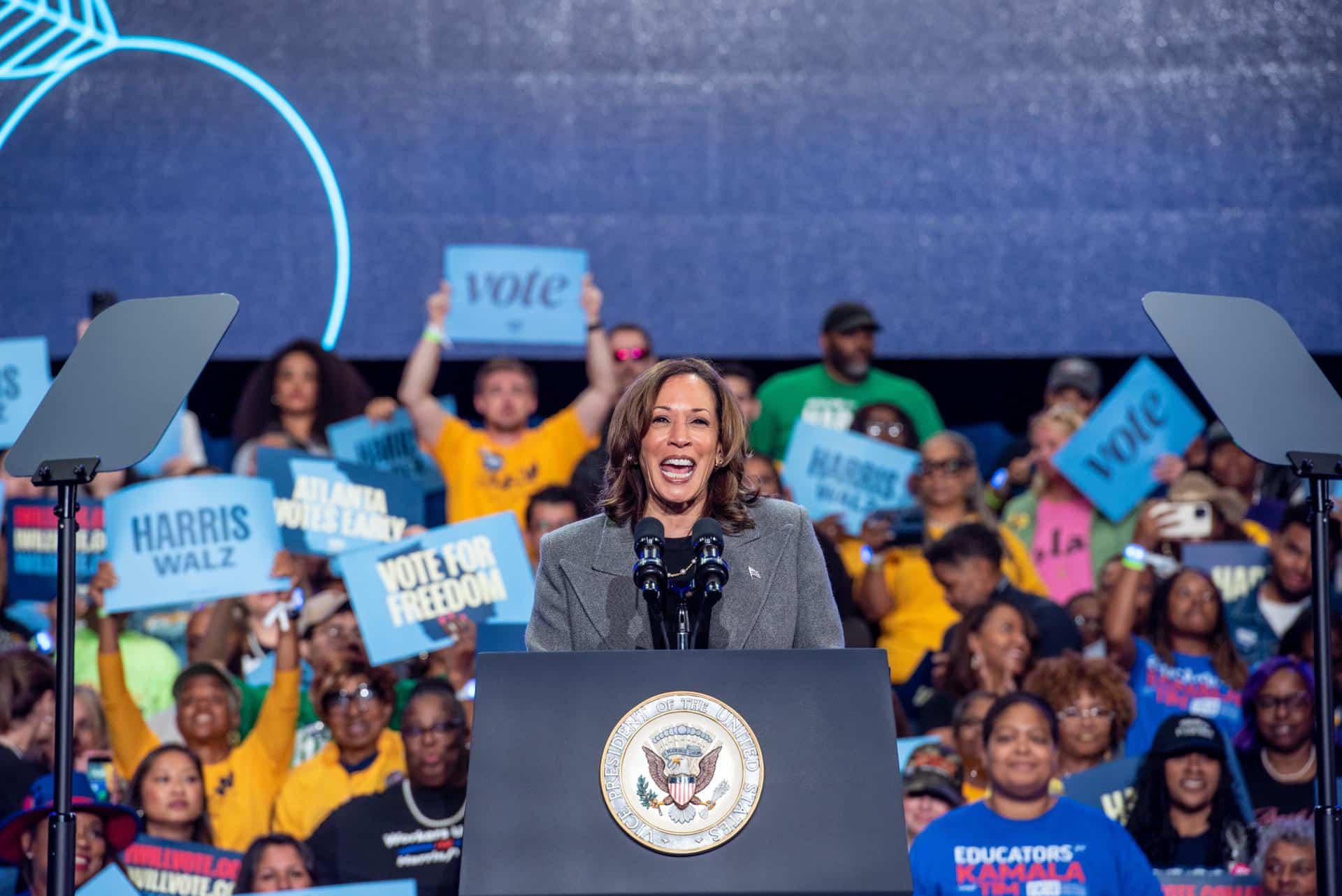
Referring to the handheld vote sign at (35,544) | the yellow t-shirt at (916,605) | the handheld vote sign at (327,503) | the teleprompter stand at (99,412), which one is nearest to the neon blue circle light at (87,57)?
the handheld vote sign at (327,503)

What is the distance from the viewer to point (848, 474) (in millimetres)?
5402

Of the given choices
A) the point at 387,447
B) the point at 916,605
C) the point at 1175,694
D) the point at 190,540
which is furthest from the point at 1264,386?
the point at 387,447

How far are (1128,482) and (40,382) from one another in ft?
12.5

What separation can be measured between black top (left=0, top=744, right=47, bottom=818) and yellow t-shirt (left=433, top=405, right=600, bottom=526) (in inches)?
62.1

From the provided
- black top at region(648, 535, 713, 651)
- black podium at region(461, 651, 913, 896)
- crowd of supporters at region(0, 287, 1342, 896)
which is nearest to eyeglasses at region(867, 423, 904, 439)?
crowd of supporters at region(0, 287, 1342, 896)

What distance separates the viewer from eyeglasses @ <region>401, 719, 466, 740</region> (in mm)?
4617

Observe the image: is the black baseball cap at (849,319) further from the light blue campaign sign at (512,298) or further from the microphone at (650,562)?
the microphone at (650,562)

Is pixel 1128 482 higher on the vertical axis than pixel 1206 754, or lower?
higher

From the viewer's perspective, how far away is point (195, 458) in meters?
5.82

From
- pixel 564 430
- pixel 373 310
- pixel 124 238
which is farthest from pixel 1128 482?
pixel 124 238

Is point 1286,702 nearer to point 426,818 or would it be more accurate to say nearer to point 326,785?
point 426,818

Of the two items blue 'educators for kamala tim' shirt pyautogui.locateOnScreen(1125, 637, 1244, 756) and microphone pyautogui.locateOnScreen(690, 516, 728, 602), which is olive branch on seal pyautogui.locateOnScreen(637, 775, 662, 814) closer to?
microphone pyautogui.locateOnScreen(690, 516, 728, 602)

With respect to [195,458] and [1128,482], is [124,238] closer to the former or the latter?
[195,458]

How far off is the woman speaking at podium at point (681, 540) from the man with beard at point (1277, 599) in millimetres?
2969
